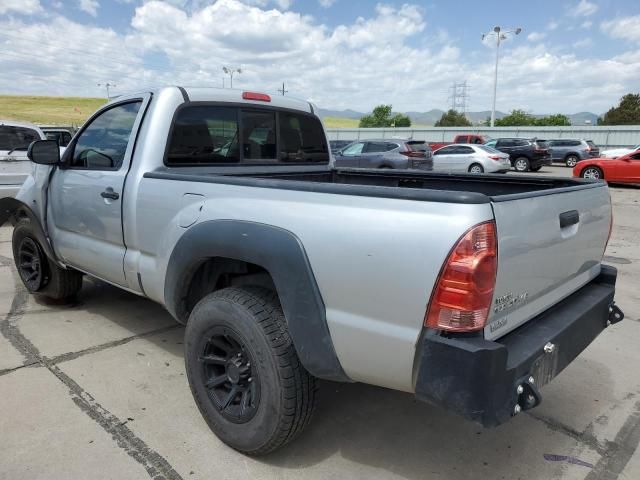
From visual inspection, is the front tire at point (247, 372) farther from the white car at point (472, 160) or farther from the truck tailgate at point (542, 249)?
the white car at point (472, 160)

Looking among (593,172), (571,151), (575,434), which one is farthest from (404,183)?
(571,151)

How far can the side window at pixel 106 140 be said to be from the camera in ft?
11.5

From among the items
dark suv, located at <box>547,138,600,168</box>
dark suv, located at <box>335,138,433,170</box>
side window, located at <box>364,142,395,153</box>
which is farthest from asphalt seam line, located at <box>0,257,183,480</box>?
dark suv, located at <box>547,138,600,168</box>

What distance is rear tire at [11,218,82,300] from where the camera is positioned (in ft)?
14.8

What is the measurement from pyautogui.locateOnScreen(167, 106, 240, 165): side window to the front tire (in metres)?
1.21

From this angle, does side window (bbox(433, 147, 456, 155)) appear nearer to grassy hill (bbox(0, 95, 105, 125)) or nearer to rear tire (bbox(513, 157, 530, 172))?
rear tire (bbox(513, 157, 530, 172))

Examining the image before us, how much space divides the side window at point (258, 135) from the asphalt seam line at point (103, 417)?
1.96 meters

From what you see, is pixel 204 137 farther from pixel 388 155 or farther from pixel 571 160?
pixel 571 160

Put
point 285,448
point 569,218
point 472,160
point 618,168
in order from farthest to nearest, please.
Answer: point 472,160 → point 618,168 → point 285,448 → point 569,218

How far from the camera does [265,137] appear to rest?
3.98 metres

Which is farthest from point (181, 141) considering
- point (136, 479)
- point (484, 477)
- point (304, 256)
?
point (484, 477)

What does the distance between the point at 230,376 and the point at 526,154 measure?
974 inches

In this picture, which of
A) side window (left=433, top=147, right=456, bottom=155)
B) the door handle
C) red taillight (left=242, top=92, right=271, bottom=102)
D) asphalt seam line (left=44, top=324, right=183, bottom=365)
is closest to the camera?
the door handle

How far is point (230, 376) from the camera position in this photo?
2582 mm
